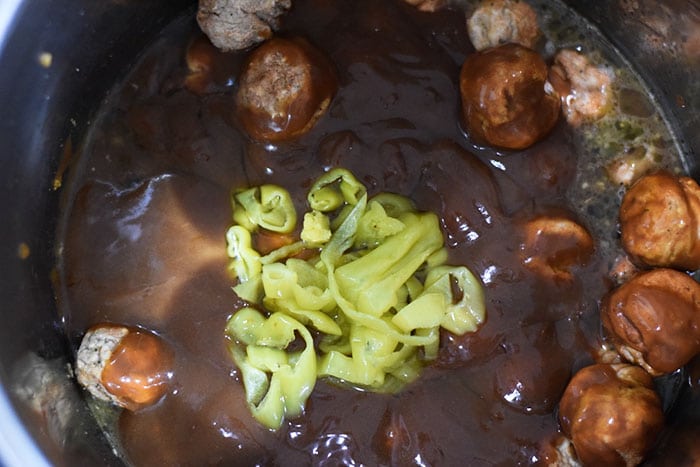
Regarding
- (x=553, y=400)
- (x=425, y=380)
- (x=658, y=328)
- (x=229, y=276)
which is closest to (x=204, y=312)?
(x=229, y=276)

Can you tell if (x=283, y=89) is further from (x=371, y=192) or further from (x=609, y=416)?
(x=609, y=416)

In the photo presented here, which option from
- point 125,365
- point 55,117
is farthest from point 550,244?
point 55,117

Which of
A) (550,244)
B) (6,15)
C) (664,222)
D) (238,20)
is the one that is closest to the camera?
(6,15)

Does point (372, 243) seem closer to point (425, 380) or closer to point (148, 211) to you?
point (425, 380)

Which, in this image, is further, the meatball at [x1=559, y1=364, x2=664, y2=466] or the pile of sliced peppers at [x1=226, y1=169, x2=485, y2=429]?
the pile of sliced peppers at [x1=226, y1=169, x2=485, y2=429]

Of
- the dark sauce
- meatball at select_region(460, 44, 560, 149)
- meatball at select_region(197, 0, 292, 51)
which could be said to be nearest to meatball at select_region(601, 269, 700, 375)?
the dark sauce

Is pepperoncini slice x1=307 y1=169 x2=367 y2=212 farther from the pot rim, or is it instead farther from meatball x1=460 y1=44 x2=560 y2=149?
the pot rim
